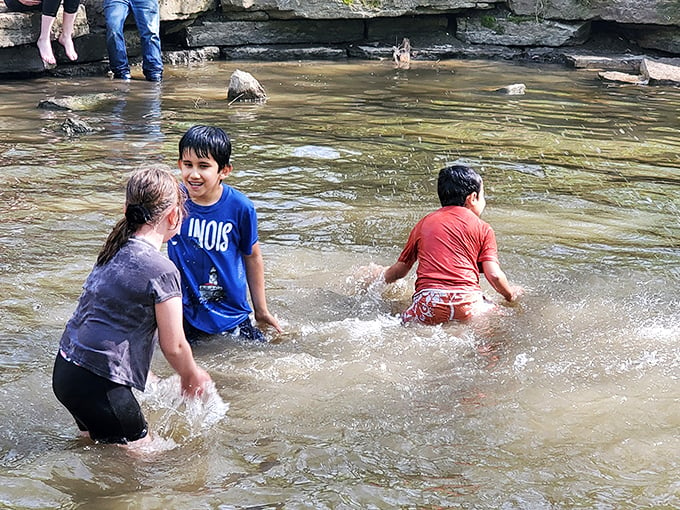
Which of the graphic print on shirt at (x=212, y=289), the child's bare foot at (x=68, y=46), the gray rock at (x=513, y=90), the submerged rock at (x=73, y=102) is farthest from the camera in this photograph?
the gray rock at (x=513, y=90)

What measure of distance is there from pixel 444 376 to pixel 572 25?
1172 centimetres

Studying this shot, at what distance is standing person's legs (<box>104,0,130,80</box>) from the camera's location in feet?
37.2

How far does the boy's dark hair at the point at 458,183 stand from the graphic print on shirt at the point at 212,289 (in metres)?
1.37

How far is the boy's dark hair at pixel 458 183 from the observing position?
4660 mm

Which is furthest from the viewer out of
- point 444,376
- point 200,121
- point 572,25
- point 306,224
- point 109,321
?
point 572,25

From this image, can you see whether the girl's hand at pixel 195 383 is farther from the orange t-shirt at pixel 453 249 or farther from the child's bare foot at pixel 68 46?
the child's bare foot at pixel 68 46

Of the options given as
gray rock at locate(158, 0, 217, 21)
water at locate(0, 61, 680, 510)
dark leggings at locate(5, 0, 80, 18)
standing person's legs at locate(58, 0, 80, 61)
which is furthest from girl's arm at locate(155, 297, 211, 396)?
gray rock at locate(158, 0, 217, 21)

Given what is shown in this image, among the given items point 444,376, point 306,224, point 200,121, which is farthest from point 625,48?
point 444,376

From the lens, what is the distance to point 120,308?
9.84ft

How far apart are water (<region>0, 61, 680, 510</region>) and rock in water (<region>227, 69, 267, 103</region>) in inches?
26.5

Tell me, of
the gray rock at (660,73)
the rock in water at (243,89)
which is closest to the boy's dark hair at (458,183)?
the rock in water at (243,89)

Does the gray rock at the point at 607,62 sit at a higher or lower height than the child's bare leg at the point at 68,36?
lower

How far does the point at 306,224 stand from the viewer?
620 cm

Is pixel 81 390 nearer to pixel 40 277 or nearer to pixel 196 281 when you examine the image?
pixel 196 281
